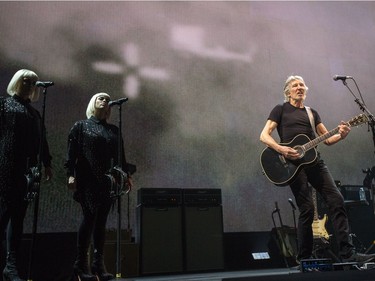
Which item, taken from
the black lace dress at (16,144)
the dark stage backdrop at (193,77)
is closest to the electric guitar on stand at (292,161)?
the black lace dress at (16,144)

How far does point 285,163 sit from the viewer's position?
10.0 feet

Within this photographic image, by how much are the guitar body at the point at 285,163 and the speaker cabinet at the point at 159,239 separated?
5.19ft

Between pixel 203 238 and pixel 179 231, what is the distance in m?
0.30

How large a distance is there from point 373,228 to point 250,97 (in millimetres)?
2542

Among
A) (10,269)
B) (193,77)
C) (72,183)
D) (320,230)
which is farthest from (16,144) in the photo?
(320,230)

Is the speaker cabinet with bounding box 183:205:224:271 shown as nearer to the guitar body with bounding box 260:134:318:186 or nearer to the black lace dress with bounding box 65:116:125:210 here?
the guitar body with bounding box 260:134:318:186

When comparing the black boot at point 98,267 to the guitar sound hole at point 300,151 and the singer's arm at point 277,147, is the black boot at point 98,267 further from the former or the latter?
the guitar sound hole at point 300,151

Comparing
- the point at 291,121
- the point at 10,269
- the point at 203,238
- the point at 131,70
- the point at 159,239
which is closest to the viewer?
the point at 10,269

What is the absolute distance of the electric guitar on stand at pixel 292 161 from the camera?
2.97 m

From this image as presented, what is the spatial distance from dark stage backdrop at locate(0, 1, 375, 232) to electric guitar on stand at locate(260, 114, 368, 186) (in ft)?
7.32

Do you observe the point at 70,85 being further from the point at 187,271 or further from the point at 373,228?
the point at 373,228

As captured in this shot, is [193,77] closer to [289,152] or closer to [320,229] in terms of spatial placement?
[320,229]

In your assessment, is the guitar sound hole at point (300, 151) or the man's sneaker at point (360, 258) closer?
the man's sneaker at point (360, 258)

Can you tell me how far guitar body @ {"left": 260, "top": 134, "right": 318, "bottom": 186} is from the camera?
2963mm
